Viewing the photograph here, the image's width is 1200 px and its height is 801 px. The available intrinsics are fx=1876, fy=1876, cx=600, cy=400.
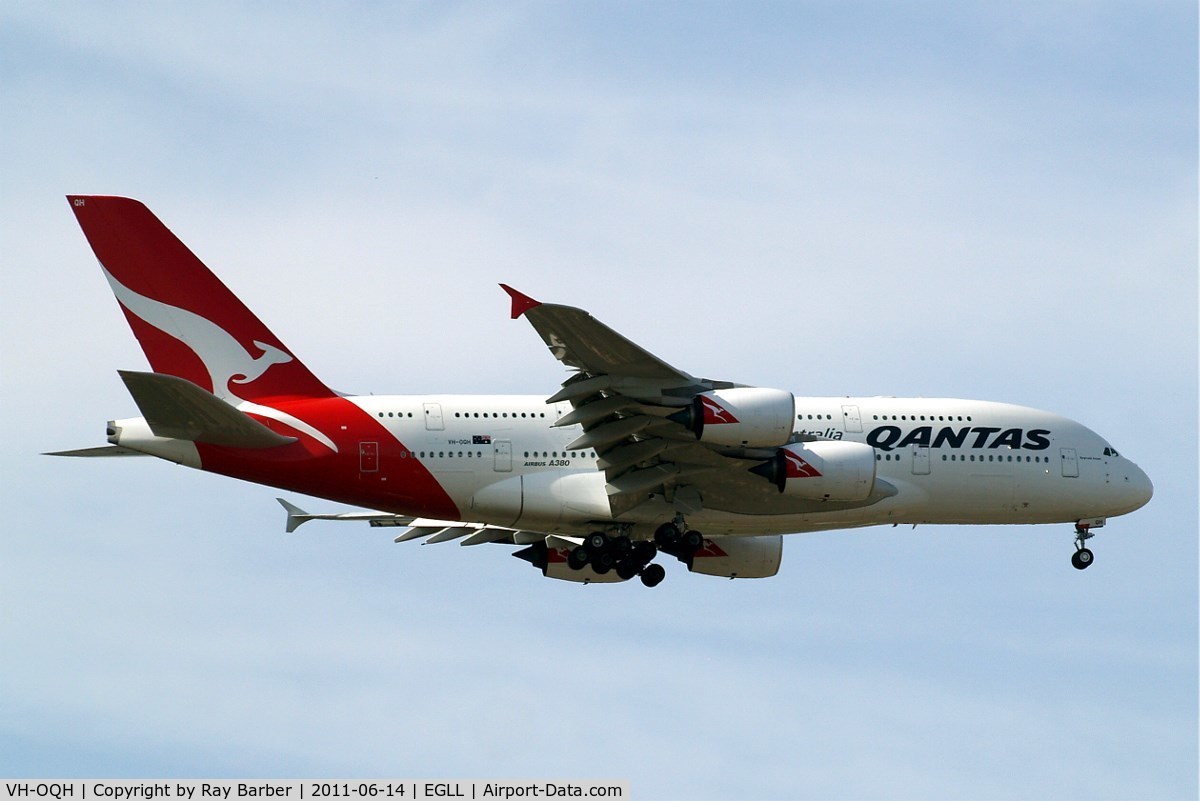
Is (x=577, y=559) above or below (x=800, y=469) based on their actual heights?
below

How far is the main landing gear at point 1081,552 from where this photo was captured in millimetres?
42388

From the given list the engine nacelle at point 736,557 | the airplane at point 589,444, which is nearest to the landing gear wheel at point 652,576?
the airplane at point 589,444

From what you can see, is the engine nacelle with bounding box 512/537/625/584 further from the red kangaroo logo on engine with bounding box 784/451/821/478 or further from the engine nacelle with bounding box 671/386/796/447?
the engine nacelle with bounding box 671/386/796/447

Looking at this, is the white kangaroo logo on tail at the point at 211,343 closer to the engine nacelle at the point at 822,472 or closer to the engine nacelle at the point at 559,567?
the engine nacelle at the point at 559,567

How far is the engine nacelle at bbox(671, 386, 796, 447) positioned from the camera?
35.2m

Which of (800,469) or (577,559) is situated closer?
(800,469)

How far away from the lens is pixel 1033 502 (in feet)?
134

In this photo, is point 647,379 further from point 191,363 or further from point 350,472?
point 191,363

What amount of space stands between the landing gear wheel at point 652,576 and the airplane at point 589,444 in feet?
0.16

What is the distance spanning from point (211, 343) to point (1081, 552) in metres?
19.9

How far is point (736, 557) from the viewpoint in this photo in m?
43.3

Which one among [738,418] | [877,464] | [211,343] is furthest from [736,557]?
[211,343]

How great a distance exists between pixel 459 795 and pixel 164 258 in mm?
13704

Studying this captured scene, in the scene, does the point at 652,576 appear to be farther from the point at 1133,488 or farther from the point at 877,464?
the point at 1133,488
